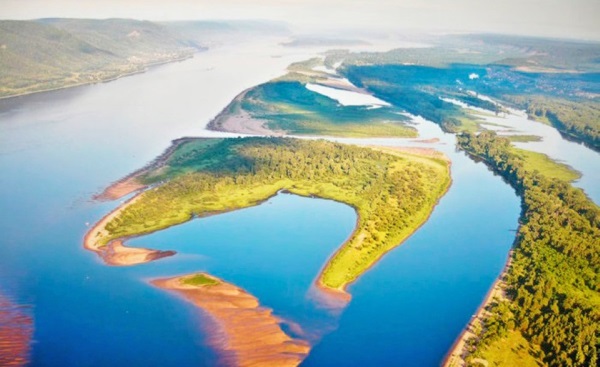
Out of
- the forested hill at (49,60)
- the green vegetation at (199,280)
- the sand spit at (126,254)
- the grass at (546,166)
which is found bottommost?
the green vegetation at (199,280)

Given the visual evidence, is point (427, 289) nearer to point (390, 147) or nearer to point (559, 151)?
point (390, 147)

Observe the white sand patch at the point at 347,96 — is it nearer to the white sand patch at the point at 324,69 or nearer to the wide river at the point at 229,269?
the white sand patch at the point at 324,69

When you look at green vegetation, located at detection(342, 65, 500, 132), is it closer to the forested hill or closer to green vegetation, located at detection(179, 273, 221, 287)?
green vegetation, located at detection(179, 273, 221, 287)

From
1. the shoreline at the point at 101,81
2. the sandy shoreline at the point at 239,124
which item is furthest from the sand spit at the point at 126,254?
the shoreline at the point at 101,81

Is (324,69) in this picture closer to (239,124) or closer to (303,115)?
(303,115)

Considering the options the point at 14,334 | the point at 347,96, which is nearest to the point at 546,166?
the point at 347,96
